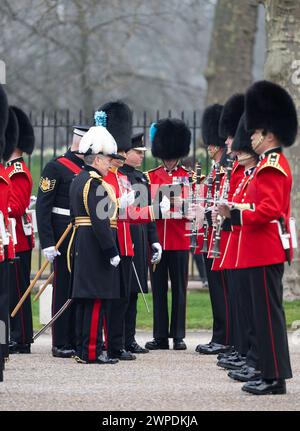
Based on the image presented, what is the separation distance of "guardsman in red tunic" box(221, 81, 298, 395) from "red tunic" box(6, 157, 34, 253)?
8.01 feet

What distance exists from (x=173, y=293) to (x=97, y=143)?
187 cm

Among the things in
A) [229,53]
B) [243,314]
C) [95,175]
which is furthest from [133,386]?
[229,53]

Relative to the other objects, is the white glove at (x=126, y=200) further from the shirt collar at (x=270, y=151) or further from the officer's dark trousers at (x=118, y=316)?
the shirt collar at (x=270, y=151)

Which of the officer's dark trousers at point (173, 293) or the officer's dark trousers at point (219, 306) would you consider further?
the officer's dark trousers at point (173, 293)

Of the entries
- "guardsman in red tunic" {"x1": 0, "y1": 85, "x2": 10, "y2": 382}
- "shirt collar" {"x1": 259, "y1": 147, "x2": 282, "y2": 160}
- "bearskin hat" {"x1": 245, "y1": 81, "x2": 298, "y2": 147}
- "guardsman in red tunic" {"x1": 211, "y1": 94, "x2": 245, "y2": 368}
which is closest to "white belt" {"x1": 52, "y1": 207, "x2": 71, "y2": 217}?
"guardsman in red tunic" {"x1": 211, "y1": 94, "x2": 245, "y2": 368}

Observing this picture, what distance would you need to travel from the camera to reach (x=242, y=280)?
811cm

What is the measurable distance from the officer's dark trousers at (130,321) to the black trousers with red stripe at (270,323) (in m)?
2.51

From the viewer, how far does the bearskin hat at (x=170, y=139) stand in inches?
424

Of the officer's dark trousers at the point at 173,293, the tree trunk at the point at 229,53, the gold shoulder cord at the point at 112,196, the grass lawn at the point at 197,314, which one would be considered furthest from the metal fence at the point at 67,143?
the gold shoulder cord at the point at 112,196

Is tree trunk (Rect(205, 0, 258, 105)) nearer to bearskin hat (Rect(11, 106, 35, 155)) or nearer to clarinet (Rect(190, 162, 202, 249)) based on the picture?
bearskin hat (Rect(11, 106, 35, 155))

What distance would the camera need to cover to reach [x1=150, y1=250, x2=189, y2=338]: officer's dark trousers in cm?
1055
